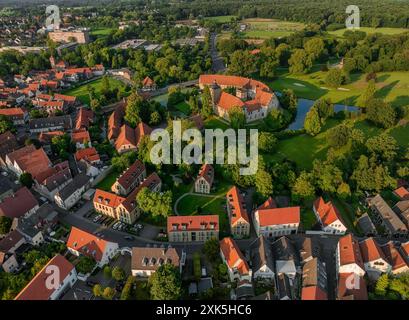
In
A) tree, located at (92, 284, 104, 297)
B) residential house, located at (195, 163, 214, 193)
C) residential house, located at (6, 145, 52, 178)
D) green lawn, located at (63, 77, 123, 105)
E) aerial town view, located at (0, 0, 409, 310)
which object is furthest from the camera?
green lawn, located at (63, 77, 123, 105)

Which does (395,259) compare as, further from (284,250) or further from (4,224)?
(4,224)

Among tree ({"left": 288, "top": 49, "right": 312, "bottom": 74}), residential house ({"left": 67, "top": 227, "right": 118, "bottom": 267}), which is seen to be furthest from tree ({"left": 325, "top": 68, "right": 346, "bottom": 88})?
residential house ({"left": 67, "top": 227, "right": 118, "bottom": 267})

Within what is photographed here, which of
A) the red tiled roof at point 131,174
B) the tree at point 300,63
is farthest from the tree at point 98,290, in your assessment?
the tree at point 300,63

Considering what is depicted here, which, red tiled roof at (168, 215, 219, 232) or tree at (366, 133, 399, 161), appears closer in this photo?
red tiled roof at (168, 215, 219, 232)

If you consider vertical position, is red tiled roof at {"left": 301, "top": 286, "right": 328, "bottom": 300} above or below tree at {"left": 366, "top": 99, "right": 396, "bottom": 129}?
below

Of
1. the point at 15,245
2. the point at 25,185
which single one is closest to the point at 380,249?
the point at 15,245

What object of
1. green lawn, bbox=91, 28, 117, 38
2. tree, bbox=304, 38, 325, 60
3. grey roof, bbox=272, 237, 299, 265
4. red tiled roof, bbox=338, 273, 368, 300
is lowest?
red tiled roof, bbox=338, 273, 368, 300

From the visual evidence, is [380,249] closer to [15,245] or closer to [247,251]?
[247,251]

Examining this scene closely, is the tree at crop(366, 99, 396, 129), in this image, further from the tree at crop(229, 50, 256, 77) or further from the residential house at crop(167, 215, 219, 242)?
the residential house at crop(167, 215, 219, 242)
